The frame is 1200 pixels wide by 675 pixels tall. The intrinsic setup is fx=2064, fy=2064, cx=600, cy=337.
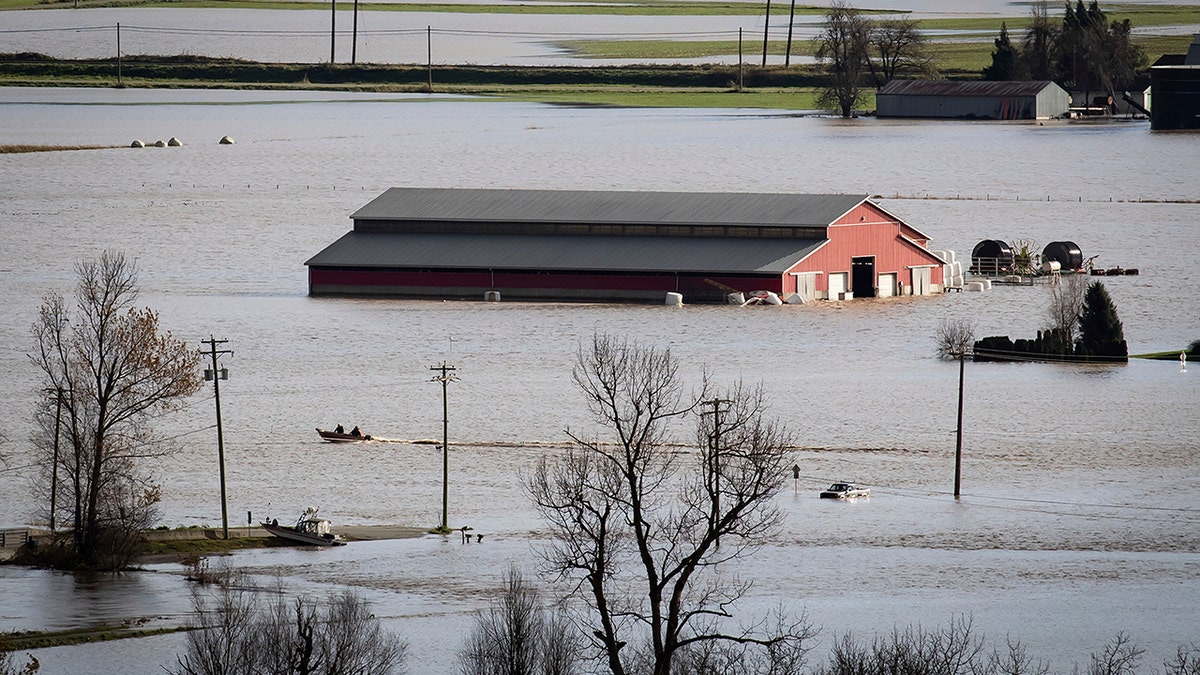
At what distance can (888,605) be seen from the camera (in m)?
33.7

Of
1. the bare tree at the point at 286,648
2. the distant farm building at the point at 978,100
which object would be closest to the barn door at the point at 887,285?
Answer: the bare tree at the point at 286,648

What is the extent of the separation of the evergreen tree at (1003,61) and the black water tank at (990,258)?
7834cm

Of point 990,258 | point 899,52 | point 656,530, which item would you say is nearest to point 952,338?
point 990,258

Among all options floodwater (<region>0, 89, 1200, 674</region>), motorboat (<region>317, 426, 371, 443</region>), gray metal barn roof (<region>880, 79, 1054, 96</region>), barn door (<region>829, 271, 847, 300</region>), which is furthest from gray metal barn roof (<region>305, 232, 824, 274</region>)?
gray metal barn roof (<region>880, 79, 1054, 96</region>)

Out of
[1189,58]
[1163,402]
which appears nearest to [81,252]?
[1163,402]

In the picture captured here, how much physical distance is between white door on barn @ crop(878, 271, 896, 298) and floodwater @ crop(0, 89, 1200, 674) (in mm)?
1464

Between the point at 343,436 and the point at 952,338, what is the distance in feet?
68.3

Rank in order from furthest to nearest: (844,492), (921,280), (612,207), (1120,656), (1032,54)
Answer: (1032,54)
(612,207)
(921,280)
(844,492)
(1120,656)

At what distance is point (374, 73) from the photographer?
18212cm

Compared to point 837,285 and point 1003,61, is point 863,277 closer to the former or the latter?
point 837,285

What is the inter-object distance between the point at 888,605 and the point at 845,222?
37481 millimetres

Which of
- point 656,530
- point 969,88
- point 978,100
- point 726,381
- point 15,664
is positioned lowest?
point 15,664

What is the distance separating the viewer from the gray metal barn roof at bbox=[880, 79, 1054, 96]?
519 ft

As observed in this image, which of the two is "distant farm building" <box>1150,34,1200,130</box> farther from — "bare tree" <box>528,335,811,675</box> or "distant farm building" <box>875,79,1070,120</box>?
"bare tree" <box>528,335,811,675</box>
